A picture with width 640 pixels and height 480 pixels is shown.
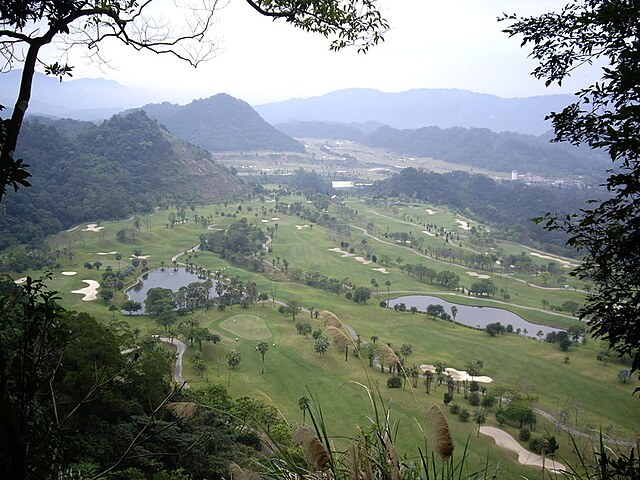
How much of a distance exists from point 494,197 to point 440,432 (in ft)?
360

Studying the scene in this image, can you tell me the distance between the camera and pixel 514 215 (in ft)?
299

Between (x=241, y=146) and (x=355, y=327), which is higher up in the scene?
(x=241, y=146)

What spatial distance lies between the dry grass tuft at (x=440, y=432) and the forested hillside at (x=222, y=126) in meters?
164

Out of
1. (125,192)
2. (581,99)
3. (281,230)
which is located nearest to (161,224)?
(125,192)

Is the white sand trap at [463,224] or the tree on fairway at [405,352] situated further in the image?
the white sand trap at [463,224]

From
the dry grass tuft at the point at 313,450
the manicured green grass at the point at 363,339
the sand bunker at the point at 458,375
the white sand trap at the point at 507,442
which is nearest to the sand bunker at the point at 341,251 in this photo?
the manicured green grass at the point at 363,339

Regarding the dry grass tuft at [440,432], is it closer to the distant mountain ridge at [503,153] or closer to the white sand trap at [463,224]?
the white sand trap at [463,224]

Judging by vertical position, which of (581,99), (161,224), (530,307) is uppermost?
(581,99)

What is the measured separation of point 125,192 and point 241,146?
95969 mm

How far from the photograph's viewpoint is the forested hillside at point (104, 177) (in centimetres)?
→ 5673

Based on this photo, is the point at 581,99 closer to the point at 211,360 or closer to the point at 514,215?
the point at 211,360

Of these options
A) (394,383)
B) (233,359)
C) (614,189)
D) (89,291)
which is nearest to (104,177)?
(89,291)

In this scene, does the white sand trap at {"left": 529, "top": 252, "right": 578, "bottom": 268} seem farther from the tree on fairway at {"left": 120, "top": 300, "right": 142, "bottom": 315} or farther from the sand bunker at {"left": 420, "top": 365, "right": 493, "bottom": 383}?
the tree on fairway at {"left": 120, "top": 300, "right": 142, "bottom": 315}

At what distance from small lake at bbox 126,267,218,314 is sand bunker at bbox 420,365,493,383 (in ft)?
75.2
